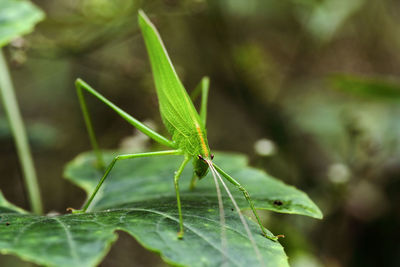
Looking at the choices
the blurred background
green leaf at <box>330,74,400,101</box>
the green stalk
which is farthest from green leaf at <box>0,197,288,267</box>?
green leaf at <box>330,74,400,101</box>

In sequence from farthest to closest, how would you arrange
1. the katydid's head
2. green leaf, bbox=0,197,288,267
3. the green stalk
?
the green stalk < the katydid's head < green leaf, bbox=0,197,288,267

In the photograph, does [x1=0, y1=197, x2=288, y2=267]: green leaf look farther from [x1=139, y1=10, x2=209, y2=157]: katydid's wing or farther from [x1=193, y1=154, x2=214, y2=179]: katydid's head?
[x1=139, y1=10, x2=209, y2=157]: katydid's wing

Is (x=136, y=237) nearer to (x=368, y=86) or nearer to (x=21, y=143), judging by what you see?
(x=21, y=143)

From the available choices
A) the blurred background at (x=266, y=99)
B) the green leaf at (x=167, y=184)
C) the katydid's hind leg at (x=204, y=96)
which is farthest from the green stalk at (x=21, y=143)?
the katydid's hind leg at (x=204, y=96)

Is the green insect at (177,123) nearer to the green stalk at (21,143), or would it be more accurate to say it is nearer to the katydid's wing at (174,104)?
the katydid's wing at (174,104)

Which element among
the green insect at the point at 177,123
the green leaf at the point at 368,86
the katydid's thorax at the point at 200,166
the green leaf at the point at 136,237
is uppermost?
the green leaf at the point at 368,86

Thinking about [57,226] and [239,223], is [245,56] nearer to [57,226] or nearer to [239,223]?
[239,223]

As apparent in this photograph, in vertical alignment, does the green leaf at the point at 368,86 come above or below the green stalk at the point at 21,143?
above
